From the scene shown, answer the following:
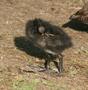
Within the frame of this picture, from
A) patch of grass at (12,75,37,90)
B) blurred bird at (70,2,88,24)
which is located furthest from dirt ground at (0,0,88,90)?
blurred bird at (70,2,88,24)

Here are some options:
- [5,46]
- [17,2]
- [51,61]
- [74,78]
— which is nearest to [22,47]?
[5,46]

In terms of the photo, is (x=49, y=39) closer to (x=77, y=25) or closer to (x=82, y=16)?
(x=82, y=16)

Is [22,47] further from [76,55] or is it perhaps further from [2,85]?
[2,85]

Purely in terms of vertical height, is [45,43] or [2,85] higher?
[45,43]

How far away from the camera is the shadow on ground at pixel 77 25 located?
27.2 feet

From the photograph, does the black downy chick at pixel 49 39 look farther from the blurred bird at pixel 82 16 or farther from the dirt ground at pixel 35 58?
the blurred bird at pixel 82 16

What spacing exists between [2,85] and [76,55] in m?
1.58

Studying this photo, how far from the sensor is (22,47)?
287 inches

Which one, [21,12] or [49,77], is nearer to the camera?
[49,77]

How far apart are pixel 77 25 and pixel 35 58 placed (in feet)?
6.27

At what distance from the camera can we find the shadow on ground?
A: 27.2 feet

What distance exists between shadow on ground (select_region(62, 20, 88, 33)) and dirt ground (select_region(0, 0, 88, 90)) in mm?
78

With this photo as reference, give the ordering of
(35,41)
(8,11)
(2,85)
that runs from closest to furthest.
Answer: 1. (2,85)
2. (35,41)
3. (8,11)

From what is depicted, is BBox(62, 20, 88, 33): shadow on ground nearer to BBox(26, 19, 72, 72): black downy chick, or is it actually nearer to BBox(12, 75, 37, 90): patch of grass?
BBox(26, 19, 72, 72): black downy chick
